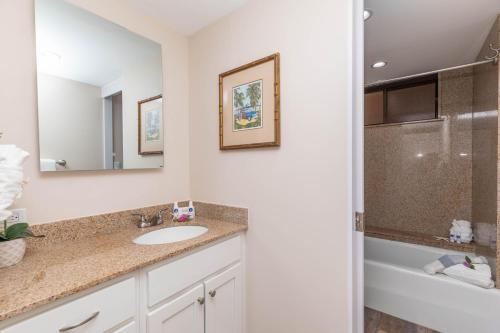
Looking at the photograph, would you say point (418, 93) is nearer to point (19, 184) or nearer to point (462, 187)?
point (462, 187)

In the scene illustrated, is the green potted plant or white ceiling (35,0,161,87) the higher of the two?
white ceiling (35,0,161,87)

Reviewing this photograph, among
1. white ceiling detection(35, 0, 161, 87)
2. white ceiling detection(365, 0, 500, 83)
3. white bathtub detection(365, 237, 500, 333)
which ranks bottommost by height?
white bathtub detection(365, 237, 500, 333)

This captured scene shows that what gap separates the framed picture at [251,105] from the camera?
1312mm

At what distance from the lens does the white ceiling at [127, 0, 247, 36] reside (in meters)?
1.43

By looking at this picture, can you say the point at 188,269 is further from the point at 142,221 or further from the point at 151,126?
the point at 151,126

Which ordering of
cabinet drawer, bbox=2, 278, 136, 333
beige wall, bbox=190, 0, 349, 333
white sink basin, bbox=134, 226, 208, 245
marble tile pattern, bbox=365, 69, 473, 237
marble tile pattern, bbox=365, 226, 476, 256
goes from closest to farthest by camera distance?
1. cabinet drawer, bbox=2, 278, 136, 333
2. beige wall, bbox=190, 0, 349, 333
3. white sink basin, bbox=134, 226, 208, 245
4. marble tile pattern, bbox=365, 226, 476, 256
5. marble tile pattern, bbox=365, 69, 473, 237

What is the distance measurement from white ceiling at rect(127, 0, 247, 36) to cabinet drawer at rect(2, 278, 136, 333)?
1.62 metres

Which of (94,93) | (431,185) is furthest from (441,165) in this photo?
(94,93)

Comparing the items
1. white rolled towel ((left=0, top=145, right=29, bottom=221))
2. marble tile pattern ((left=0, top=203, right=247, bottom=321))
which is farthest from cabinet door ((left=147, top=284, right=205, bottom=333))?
white rolled towel ((left=0, top=145, right=29, bottom=221))

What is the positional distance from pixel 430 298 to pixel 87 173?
8.40 feet

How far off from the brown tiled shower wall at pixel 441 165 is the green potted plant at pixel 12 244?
114 inches

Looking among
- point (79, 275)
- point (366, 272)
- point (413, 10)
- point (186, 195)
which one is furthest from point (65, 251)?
point (413, 10)

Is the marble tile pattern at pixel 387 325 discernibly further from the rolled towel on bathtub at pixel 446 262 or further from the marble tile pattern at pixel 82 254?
the marble tile pattern at pixel 82 254

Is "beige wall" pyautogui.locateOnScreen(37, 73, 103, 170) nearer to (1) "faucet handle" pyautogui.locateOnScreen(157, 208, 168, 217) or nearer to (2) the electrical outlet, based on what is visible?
(2) the electrical outlet
